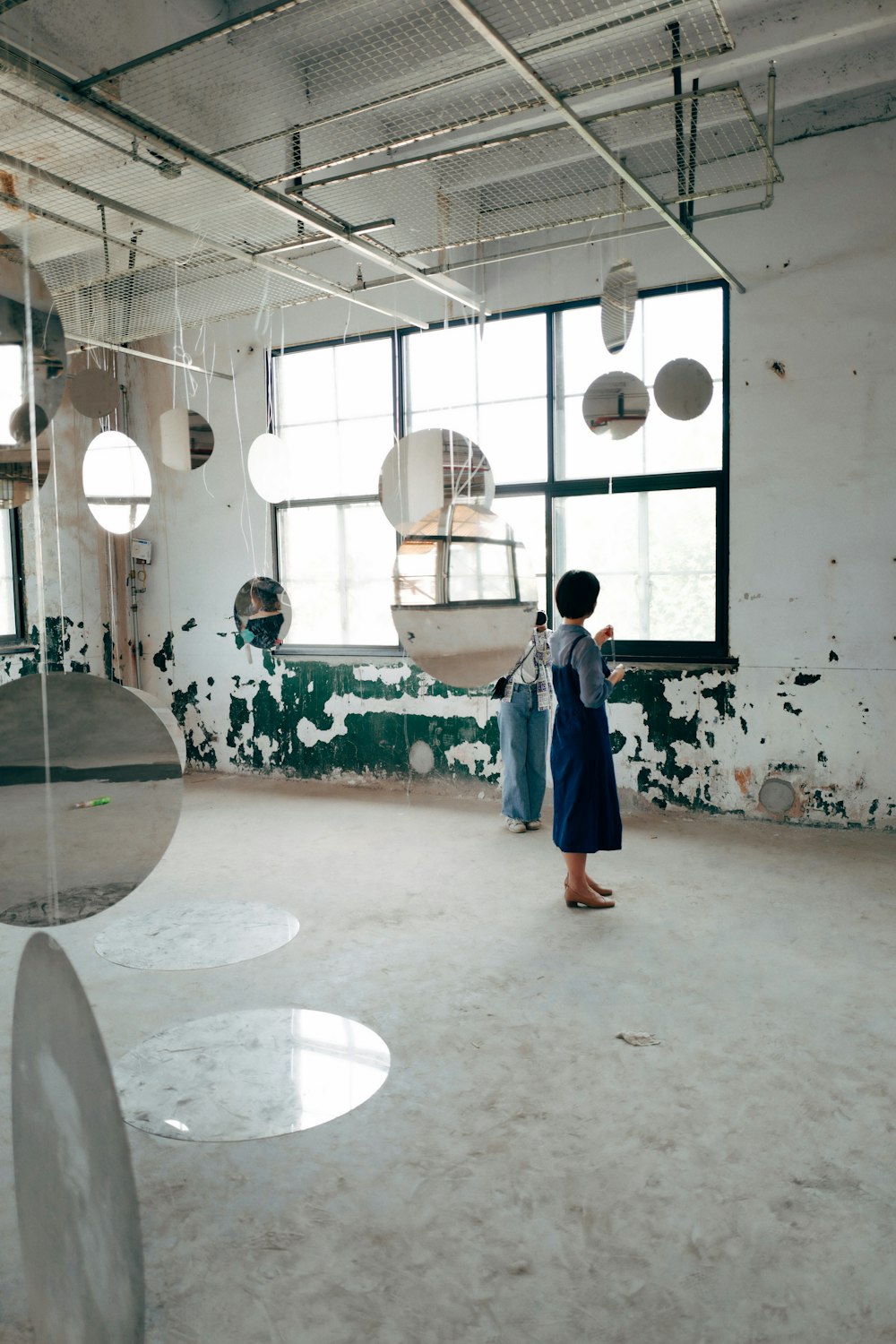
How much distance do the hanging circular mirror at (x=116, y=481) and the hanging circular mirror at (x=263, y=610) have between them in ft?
4.25

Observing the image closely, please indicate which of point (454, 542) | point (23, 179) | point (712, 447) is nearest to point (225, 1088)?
point (454, 542)

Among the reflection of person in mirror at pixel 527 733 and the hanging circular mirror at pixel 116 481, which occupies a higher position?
the hanging circular mirror at pixel 116 481

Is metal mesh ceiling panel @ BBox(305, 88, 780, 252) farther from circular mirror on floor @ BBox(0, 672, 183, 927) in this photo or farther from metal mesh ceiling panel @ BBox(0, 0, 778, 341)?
circular mirror on floor @ BBox(0, 672, 183, 927)

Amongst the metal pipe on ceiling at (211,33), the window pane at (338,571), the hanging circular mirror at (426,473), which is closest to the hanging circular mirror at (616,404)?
the hanging circular mirror at (426,473)

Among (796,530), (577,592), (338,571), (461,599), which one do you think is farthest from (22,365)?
(338,571)

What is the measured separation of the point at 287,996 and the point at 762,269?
4.45 metres

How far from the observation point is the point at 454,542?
8.07ft

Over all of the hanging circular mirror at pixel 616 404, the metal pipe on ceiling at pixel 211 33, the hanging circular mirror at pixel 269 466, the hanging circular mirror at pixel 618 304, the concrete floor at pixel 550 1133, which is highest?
the metal pipe on ceiling at pixel 211 33

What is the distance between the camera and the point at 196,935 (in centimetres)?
376

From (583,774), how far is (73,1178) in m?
3.07

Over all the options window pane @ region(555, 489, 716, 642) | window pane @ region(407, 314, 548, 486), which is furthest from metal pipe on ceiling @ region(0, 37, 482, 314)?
window pane @ region(555, 489, 716, 642)

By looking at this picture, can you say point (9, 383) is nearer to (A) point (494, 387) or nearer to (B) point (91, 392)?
(B) point (91, 392)

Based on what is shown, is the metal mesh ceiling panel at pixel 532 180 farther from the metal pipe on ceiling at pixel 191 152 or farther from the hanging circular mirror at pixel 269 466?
the hanging circular mirror at pixel 269 466

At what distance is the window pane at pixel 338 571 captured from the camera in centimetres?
650
